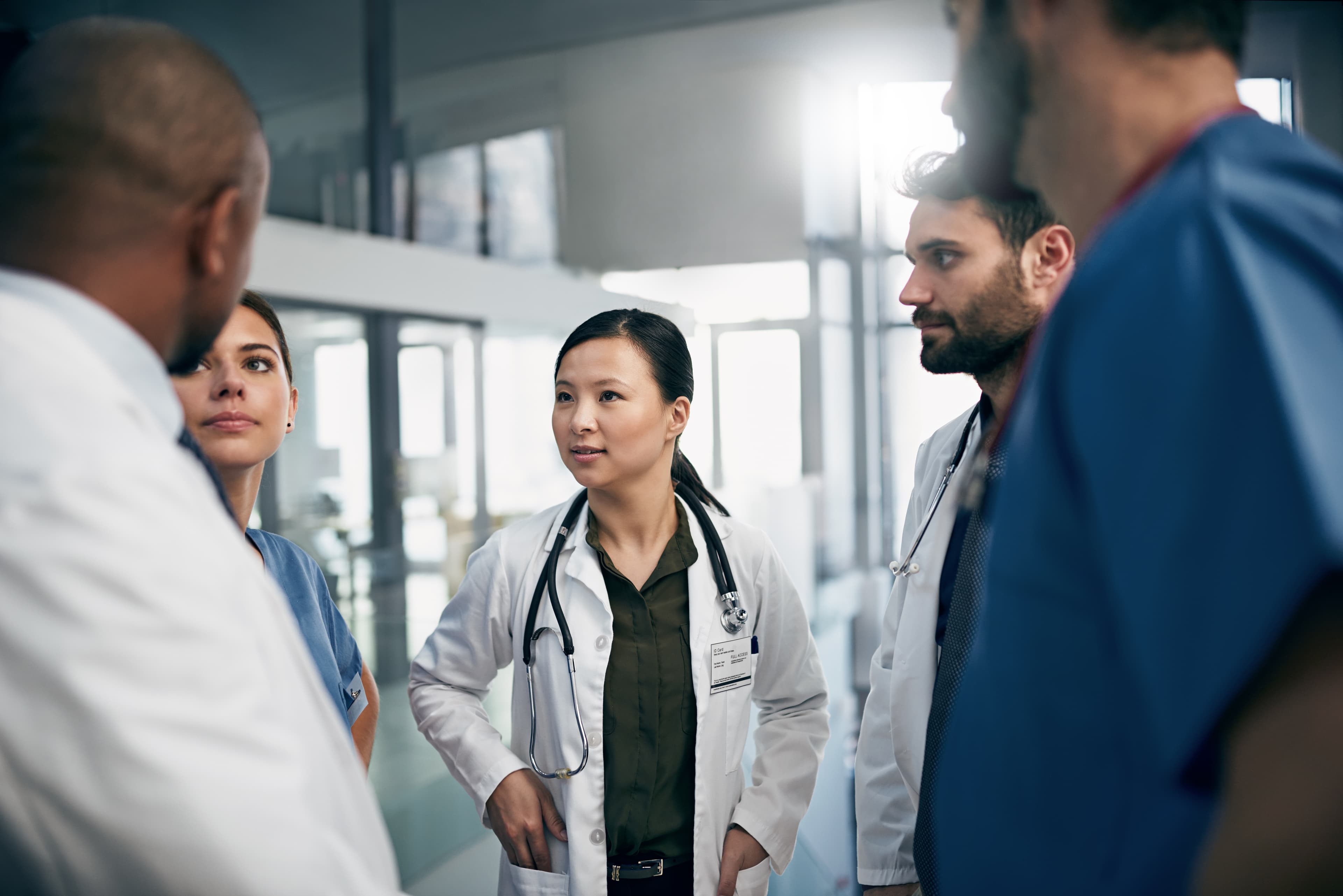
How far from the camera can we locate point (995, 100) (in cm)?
72

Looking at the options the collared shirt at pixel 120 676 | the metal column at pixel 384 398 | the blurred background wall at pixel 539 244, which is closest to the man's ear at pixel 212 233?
the collared shirt at pixel 120 676

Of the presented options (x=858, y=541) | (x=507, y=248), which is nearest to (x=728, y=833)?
(x=507, y=248)

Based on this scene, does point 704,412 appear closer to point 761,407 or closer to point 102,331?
point 761,407

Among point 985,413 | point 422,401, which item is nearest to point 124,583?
point 985,413

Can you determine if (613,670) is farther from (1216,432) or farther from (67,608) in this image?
(1216,432)

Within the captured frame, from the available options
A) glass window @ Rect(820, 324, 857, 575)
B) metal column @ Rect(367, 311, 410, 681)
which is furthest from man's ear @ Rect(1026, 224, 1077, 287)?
glass window @ Rect(820, 324, 857, 575)

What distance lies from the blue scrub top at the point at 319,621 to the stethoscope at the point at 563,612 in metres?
0.32

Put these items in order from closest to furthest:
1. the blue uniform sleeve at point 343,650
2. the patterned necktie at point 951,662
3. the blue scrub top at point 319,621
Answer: the patterned necktie at point 951,662
the blue scrub top at point 319,621
the blue uniform sleeve at point 343,650

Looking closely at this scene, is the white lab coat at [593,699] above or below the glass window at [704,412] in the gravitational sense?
below

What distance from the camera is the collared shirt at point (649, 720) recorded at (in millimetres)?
1493

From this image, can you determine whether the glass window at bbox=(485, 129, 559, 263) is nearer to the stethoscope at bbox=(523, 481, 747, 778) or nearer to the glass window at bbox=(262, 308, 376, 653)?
the glass window at bbox=(262, 308, 376, 653)

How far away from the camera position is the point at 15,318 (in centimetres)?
58

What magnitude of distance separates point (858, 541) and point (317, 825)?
28.3ft

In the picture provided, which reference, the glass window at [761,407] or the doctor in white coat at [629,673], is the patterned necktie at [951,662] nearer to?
the doctor in white coat at [629,673]
